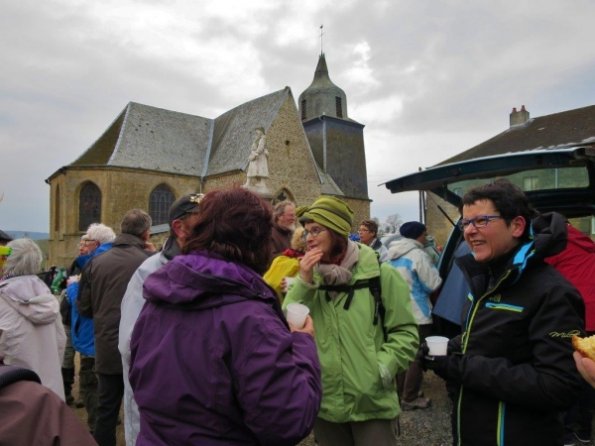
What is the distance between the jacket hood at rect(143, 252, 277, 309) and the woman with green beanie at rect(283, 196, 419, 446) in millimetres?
942

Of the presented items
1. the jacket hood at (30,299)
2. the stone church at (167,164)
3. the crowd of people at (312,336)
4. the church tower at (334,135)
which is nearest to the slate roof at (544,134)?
the stone church at (167,164)

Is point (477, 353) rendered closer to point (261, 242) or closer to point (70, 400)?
point (261, 242)

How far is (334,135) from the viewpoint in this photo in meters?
34.2

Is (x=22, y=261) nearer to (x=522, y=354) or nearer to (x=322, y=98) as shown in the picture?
(x=522, y=354)

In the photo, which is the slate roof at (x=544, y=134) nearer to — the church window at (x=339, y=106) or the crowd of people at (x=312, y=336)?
the church window at (x=339, y=106)

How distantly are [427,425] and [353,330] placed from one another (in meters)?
2.40

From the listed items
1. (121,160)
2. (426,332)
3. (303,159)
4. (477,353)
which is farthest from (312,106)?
(477,353)

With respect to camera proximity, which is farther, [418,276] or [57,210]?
[57,210]

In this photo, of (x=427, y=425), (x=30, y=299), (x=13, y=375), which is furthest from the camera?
(x=427, y=425)

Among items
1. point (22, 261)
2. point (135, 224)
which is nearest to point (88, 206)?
point (135, 224)

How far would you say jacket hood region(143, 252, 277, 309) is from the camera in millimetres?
1356

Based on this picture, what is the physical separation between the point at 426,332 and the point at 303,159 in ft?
76.4

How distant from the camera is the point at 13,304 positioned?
117 inches

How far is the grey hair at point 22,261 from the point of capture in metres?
3.08
